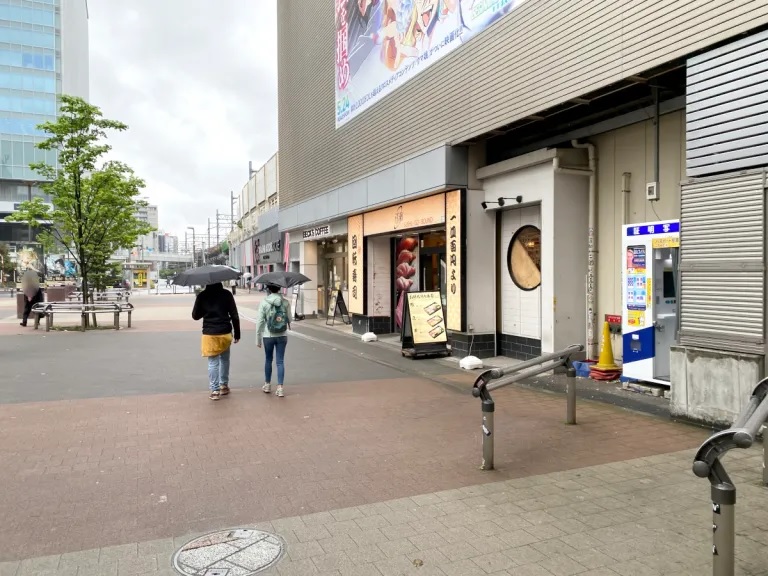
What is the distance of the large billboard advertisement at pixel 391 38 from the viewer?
11.2 m

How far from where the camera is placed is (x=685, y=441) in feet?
19.5

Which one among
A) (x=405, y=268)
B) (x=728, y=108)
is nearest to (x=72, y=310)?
(x=405, y=268)

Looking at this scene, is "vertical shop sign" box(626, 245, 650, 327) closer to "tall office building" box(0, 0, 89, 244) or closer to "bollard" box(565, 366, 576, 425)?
"bollard" box(565, 366, 576, 425)

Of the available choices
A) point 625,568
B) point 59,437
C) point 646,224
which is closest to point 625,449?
point 625,568

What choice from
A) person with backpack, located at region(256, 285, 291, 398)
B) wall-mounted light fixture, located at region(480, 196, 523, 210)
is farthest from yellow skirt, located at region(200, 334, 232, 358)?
wall-mounted light fixture, located at region(480, 196, 523, 210)

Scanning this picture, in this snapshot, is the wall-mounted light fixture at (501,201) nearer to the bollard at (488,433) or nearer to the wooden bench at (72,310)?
the bollard at (488,433)

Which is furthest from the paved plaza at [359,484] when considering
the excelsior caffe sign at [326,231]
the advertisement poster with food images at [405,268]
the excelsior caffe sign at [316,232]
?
the excelsior caffe sign at [316,232]

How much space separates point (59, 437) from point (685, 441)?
6441mm

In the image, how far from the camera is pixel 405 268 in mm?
15602

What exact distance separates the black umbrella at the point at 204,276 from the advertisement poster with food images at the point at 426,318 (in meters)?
4.63

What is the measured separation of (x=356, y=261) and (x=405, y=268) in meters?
1.77

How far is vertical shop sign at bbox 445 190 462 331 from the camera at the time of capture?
11.8 m

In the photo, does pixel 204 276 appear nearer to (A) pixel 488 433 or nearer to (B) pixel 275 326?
(B) pixel 275 326

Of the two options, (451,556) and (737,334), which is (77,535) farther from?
(737,334)
